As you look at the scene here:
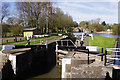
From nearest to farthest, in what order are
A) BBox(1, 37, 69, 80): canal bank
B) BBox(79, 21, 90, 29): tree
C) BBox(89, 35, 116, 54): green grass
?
BBox(1, 37, 69, 80): canal bank
BBox(89, 35, 116, 54): green grass
BBox(79, 21, 90, 29): tree

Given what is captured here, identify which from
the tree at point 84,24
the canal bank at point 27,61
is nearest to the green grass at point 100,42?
the tree at point 84,24

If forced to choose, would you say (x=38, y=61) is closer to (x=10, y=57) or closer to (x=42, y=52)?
(x=42, y=52)

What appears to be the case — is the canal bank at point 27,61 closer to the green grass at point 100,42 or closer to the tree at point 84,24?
the tree at point 84,24

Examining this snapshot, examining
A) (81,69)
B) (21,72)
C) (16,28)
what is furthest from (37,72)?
(16,28)

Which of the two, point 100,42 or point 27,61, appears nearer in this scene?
point 27,61

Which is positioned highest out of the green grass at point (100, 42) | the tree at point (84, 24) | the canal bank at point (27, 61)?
the tree at point (84, 24)

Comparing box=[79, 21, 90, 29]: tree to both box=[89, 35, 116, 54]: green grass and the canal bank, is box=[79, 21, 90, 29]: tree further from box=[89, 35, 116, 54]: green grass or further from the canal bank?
the canal bank

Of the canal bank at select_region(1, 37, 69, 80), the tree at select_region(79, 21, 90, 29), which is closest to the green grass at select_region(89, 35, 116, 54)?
the tree at select_region(79, 21, 90, 29)

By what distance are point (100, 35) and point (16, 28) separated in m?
9.63

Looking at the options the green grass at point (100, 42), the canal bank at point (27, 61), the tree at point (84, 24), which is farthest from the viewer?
the tree at point (84, 24)

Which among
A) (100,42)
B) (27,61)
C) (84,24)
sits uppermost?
(84,24)

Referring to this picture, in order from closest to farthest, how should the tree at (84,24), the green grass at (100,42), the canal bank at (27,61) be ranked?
1. the canal bank at (27,61)
2. the green grass at (100,42)
3. the tree at (84,24)

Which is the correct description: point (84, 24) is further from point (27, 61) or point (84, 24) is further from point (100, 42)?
point (27, 61)

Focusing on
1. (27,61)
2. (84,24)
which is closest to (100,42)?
(84,24)
